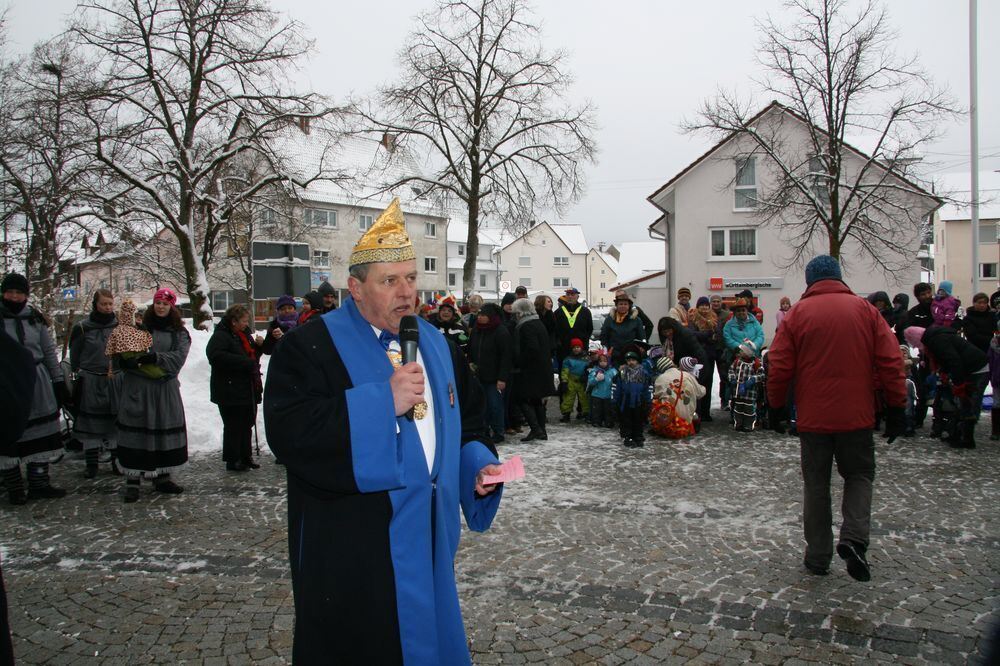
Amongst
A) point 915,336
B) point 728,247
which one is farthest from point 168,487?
point 728,247

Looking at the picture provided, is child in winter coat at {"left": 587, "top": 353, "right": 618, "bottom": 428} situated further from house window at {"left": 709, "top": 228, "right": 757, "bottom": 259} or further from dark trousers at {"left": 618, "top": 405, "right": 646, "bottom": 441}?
house window at {"left": 709, "top": 228, "right": 757, "bottom": 259}

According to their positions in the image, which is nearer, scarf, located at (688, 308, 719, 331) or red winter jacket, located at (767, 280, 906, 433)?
red winter jacket, located at (767, 280, 906, 433)

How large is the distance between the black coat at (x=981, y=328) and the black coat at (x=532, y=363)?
543 centimetres

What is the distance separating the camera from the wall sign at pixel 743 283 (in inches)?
1135

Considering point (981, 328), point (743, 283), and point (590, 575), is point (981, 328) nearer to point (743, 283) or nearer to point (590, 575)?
point (590, 575)

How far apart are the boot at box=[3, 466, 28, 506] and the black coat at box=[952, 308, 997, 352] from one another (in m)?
11.0

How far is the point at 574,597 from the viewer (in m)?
4.40

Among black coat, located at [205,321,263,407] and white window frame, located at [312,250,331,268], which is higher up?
white window frame, located at [312,250,331,268]

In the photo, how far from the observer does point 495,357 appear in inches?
374

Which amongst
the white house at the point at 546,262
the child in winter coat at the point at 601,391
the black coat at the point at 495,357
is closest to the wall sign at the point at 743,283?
the child in winter coat at the point at 601,391

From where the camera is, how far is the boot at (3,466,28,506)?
671 cm

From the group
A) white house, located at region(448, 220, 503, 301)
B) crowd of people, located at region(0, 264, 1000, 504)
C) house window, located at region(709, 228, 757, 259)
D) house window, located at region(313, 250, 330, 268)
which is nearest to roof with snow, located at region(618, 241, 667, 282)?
white house, located at region(448, 220, 503, 301)

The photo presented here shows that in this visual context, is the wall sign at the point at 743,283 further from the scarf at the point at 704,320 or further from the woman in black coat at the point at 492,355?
the woman in black coat at the point at 492,355

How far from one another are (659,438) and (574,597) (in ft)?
18.1
